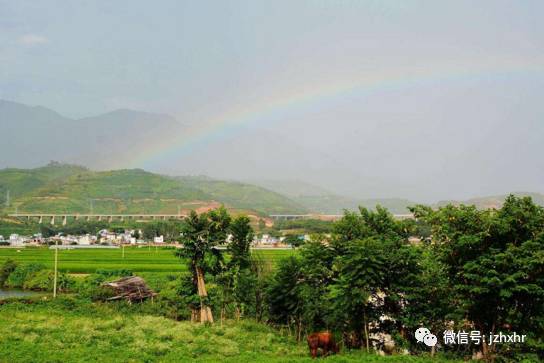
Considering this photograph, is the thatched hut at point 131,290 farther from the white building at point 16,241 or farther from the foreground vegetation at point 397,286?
the white building at point 16,241

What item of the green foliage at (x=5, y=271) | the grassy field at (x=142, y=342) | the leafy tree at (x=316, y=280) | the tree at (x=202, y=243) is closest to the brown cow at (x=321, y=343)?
the grassy field at (x=142, y=342)

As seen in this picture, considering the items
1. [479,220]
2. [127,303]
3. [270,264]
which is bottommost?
[127,303]

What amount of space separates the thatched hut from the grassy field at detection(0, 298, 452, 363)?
9892 millimetres

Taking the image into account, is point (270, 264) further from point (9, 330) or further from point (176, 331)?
point (9, 330)

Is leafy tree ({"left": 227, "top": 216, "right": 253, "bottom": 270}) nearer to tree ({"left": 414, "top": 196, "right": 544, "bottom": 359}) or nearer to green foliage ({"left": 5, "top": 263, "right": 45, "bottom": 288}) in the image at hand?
tree ({"left": 414, "top": 196, "right": 544, "bottom": 359})

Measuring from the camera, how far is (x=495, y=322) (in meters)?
19.5

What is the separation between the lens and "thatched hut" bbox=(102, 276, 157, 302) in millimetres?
40103

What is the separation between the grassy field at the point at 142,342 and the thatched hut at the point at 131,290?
9.89 meters

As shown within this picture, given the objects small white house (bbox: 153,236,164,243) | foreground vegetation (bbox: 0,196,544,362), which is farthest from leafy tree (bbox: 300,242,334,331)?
small white house (bbox: 153,236,164,243)

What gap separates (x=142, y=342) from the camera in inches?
860

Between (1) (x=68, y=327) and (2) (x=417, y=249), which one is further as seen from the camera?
(1) (x=68, y=327)

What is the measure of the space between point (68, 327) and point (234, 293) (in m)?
10.3

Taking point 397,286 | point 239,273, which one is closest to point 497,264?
point 397,286

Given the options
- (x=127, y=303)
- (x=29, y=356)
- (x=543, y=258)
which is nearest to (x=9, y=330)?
(x=29, y=356)
